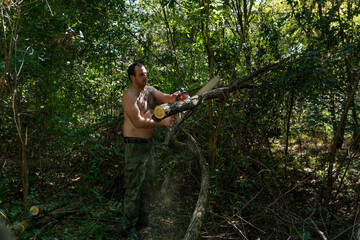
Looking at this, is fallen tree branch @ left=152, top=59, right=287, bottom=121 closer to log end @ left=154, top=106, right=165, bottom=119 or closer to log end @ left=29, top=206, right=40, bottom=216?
log end @ left=154, top=106, right=165, bottom=119

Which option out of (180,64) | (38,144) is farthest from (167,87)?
(38,144)

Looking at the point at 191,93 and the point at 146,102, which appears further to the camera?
the point at 191,93

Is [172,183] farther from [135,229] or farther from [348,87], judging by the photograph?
[348,87]

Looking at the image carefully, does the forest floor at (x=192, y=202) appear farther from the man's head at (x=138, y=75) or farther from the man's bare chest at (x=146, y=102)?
the man's head at (x=138, y=75)

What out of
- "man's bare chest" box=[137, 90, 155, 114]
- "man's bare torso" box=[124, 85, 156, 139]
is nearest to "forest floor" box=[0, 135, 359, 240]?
"man's bare torso" box=[124, 85, 156, 139]

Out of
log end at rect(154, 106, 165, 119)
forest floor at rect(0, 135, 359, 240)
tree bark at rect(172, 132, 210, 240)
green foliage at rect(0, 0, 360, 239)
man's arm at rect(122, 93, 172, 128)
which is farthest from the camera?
green foliage at rect(0, 0, 360, 239)

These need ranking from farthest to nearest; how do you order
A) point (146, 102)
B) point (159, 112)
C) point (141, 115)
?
point (146, 102), point (141, 115), point (159, 112)

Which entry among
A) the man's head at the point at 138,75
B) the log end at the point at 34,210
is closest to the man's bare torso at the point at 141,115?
the man's head at the point at 138,75

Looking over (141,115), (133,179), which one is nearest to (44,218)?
(133,179)

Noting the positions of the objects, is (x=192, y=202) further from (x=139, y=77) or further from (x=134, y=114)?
(x=139, y=77)

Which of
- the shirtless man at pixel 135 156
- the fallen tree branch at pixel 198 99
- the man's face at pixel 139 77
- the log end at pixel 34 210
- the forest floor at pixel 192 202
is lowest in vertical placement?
the forest floor at pixel 192 202

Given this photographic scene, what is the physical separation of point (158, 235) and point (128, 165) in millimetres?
996

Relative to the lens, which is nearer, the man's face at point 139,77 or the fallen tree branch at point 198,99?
the fallen tree branch at point 198,99

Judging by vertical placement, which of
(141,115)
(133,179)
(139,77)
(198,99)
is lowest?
(133,179)
